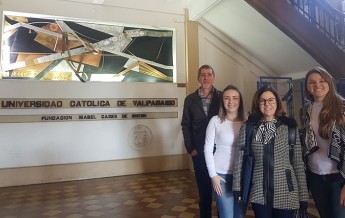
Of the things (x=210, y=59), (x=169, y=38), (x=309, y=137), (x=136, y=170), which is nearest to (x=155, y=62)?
(x=169, y=38)

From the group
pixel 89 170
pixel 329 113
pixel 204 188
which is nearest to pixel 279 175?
pixel 329 113

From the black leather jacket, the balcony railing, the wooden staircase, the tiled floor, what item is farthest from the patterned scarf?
the balcony railing

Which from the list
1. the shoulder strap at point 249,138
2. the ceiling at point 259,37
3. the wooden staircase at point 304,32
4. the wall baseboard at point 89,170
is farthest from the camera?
the ceiling at point 259,37

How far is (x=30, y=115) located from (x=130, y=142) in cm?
171

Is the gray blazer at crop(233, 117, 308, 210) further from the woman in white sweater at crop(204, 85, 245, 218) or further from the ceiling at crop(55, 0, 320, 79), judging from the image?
the ceiling at crop(55, 0, 320, 79)

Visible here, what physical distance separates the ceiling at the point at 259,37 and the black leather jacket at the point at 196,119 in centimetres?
256

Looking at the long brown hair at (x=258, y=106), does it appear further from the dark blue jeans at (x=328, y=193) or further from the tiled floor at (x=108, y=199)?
the tiled floor at (x=108, y=199)

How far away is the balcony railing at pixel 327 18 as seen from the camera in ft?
13.1

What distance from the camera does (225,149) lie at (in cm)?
164

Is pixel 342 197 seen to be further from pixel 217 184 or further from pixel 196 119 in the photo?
pixel 196 119

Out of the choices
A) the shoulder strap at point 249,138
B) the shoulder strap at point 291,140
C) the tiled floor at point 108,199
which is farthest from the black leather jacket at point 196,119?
the tiled floor at point 108,199

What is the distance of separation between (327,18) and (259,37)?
1071mm

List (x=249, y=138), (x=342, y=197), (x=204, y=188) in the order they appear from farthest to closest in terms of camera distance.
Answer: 1. (x=204, y=188)
2. (x=249, y=138)
3. (x=342, y=197)

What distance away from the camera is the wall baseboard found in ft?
13.6
